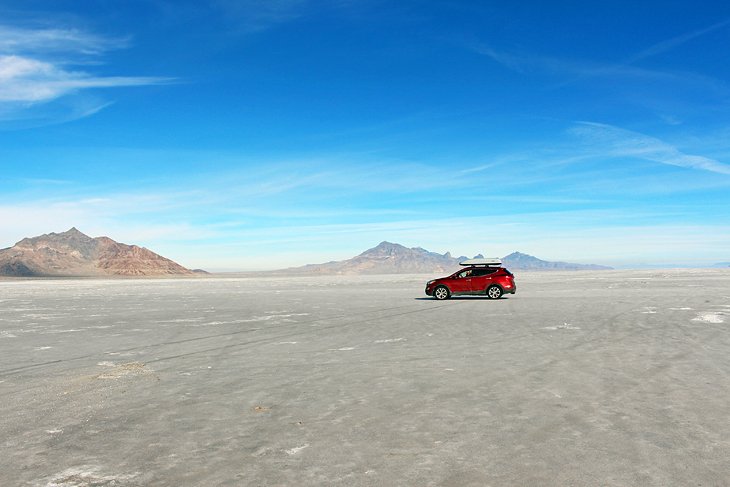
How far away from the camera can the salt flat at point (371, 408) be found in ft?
17.0

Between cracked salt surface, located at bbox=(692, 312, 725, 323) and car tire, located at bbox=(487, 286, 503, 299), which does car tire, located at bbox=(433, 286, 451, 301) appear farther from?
cracked salt surface, located at bbox=(692, 312, 725, 323)

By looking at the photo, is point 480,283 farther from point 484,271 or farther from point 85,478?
point 85,478

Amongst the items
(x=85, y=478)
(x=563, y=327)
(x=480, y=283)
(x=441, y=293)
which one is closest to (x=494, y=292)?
(x=480, y=283)

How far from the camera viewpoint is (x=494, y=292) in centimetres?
2856

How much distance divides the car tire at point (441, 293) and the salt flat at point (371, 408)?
43.8 feet

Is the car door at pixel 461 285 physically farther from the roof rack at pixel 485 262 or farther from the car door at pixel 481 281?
the roof rack at pixel 485 262

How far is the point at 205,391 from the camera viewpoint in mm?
8531

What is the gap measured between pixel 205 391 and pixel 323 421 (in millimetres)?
2625


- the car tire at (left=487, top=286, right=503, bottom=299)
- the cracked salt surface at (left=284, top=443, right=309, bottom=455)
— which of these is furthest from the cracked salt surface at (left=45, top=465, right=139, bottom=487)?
the car tire at (left=487, top=286, right=503, bottom=299)

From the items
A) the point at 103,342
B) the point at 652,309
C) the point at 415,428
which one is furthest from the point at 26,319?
the point at 652,309

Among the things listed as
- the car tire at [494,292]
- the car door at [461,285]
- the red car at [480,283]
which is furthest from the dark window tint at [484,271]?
the car tire at [494,292]

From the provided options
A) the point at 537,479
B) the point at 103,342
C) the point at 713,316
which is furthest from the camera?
the point at 713,316

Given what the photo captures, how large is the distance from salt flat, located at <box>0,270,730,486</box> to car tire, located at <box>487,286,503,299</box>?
1314 centimetres

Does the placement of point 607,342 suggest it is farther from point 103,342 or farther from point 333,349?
point 103,342
